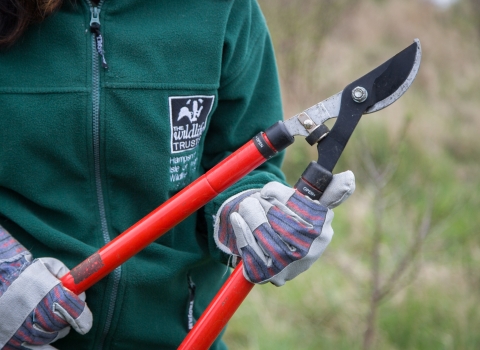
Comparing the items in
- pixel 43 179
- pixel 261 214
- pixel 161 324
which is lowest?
pixel 161 324

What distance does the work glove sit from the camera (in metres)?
1.24

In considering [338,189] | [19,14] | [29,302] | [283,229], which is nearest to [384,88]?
[338,189]

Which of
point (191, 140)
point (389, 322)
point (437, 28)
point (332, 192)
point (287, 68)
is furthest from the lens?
point (437, 28)

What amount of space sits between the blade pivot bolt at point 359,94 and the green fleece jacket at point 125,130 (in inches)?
13.8

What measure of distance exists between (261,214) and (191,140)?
313 millimetres

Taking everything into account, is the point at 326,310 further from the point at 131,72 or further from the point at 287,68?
the point at 287,68

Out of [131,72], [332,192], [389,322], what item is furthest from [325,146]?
[389,322]

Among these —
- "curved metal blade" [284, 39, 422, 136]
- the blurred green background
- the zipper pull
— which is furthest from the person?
the blurred green background

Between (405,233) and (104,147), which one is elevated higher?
(104,147)

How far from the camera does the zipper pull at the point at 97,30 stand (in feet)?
4.18

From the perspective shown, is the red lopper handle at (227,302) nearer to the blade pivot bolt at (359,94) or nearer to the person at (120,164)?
the person at (120,164)

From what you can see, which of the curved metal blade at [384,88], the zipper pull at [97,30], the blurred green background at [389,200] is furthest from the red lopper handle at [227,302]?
the blurred green background at [389,200]

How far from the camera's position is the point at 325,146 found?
1282 millimetres

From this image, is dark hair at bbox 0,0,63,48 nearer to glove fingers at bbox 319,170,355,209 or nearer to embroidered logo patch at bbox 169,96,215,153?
embroidered logo patch at bbox 169,96,215,153
